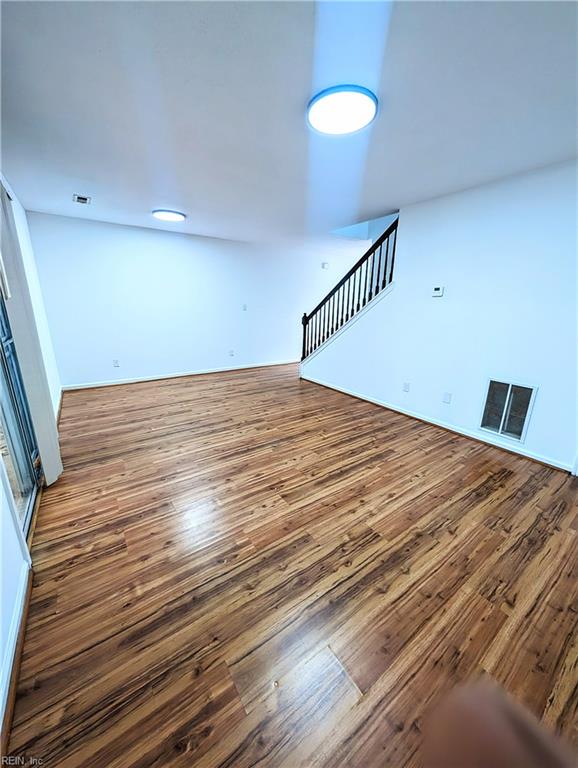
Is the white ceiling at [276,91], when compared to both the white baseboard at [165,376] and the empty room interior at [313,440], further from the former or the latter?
the white baseboard at [165,376]

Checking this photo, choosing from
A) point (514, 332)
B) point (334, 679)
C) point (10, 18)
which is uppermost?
point (10, 18)

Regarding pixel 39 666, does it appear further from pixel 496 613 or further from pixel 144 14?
pixel 144 14

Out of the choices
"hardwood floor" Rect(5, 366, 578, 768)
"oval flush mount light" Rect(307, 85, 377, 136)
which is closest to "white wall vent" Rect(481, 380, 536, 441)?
"hardwood floor" Rect(5, 366, 578, 768)

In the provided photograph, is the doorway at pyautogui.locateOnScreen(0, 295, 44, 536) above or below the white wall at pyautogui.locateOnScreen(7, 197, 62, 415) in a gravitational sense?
below

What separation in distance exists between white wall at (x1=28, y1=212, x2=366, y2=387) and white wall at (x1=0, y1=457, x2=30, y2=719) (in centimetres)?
363

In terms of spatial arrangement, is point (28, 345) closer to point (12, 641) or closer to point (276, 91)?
point (12, 641)

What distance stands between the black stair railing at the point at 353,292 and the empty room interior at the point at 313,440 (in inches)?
13.5

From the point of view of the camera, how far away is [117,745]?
37.0 inches

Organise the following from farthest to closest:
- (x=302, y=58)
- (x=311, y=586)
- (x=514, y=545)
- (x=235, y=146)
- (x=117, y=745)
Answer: (x=235, y=146) → (x=514, y=545) → (x=311, y=586) → (x=302, y=58) → (x=117, y=745)

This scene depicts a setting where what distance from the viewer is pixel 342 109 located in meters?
1.59

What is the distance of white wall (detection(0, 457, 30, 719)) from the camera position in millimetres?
1038

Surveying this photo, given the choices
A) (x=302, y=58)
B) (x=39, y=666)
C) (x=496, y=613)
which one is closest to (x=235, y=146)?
(x=302, y=58)

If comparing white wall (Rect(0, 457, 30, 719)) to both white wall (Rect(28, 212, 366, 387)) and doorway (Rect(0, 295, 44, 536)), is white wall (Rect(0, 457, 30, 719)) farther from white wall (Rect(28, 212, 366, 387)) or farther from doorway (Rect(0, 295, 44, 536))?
white wall (Rect(28, 212, 366, 387))

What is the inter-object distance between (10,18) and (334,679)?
2.87 meters
